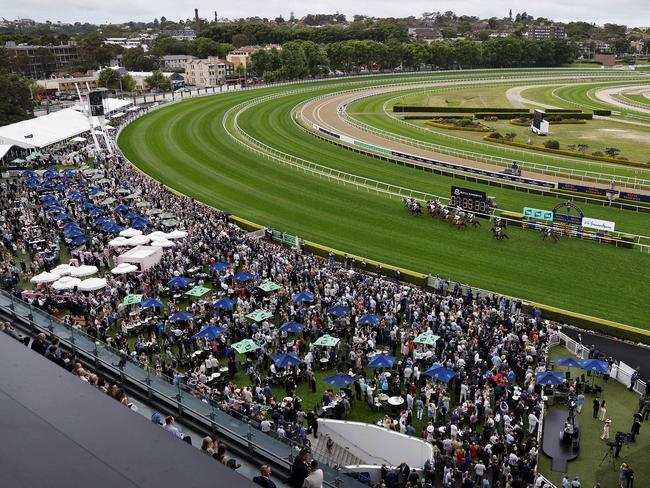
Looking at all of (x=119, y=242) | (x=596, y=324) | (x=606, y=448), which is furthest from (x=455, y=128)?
(x=606, y=448)

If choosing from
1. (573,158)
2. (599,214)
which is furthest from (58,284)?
(573,158)

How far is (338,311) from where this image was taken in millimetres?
23594

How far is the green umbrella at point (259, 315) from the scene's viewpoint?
75.5 feet

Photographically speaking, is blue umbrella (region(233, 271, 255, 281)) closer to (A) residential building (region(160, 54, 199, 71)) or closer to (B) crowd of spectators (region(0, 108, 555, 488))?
(B) crowd of spectators (region(0, 108, 555, 488))

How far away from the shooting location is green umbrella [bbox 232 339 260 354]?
67.7 feet

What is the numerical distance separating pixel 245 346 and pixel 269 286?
5398mm

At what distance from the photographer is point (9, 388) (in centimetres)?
891

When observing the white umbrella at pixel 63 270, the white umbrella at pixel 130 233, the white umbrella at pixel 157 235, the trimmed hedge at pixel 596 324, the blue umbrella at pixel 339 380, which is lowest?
the trimmed hedge at pixel 596 324

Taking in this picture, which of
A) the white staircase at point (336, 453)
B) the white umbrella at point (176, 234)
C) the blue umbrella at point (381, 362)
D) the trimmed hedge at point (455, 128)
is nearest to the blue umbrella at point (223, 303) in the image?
the blue umbrella at point (381, 362)

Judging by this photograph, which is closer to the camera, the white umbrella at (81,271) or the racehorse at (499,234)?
the white umbrella at (81,271)

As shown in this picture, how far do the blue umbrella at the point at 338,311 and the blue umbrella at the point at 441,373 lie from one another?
534 centimetres

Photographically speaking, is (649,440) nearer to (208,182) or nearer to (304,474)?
(304,474)

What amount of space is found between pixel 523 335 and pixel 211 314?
471 inches

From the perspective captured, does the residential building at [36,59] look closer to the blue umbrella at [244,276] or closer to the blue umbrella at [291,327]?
the blue umbrella at [244,276]
